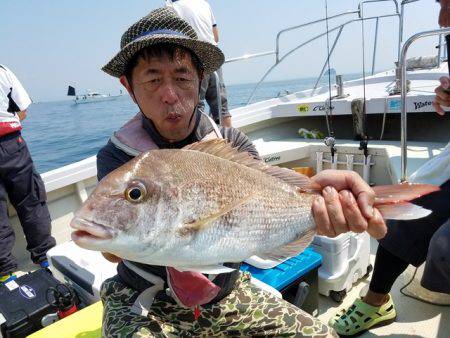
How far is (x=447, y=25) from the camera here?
2895 mm

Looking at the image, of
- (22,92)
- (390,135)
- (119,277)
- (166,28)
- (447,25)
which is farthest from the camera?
(390,135)

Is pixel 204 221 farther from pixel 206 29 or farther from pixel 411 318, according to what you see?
pixel 206 29

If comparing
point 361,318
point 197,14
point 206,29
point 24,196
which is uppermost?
point 197,14

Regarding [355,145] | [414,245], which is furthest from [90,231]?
[355,145]

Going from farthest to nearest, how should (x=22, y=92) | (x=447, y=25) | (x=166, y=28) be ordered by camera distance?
1. (x=22, y=92)
2. (x=447, y=25)
3. (x=166, y=28)

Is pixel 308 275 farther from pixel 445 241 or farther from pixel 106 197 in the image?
pixel 106 197

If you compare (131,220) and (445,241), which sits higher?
(131,220)

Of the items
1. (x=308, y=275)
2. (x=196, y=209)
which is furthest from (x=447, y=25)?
(x=196, y=209)

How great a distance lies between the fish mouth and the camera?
1111 millimetres

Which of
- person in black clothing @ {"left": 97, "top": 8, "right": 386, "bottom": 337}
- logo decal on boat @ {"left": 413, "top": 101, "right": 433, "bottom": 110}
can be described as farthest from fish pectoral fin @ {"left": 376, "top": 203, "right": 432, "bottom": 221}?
logo decal on boat @ {"left": 413, "top": 101, "right": 433, "bottom": 110}

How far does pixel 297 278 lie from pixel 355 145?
2.77 m

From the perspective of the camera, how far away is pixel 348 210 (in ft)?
4.58

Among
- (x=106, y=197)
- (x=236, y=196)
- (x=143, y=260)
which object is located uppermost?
(x=106, y=197)

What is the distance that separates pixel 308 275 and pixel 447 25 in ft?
7.46
